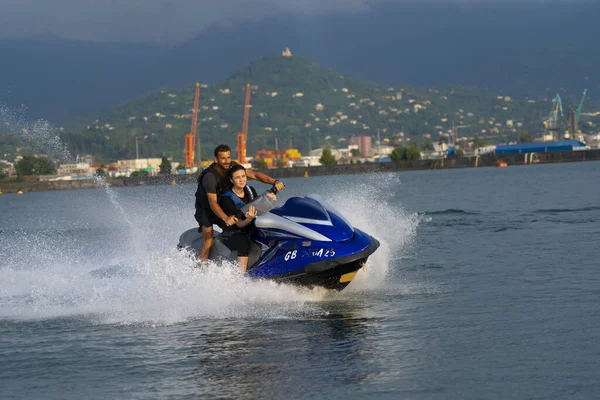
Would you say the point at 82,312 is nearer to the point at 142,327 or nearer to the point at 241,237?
the point at 142,327

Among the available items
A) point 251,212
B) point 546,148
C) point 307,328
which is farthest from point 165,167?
point 546,148

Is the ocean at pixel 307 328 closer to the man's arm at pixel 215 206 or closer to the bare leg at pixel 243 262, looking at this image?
the bare leg at pixel 243 262

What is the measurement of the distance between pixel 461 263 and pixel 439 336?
6798 millimetres

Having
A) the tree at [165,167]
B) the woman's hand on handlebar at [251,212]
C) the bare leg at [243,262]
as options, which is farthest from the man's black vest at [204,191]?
the tree at [165,167]

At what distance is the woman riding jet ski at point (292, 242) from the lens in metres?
11.0

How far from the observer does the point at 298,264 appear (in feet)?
36.5

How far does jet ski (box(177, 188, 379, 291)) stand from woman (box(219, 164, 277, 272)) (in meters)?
0.09

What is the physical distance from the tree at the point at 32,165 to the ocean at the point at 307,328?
118317mm

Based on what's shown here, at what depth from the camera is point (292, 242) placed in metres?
11.1

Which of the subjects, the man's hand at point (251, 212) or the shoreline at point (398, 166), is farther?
the shoreline at point (398, 166)

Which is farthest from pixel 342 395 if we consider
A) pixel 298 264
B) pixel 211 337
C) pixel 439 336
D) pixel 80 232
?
pixel 80 232

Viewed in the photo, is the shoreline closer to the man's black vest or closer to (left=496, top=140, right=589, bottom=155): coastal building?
(left=496, top=140, right=589, bottom=155): coastal building

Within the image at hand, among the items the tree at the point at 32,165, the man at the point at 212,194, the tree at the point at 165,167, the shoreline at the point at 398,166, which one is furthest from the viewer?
the shoreline at the point at 398,166

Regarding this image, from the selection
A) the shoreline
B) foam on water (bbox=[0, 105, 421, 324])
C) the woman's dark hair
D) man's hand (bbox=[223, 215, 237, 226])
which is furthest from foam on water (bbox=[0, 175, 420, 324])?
the shoreline
